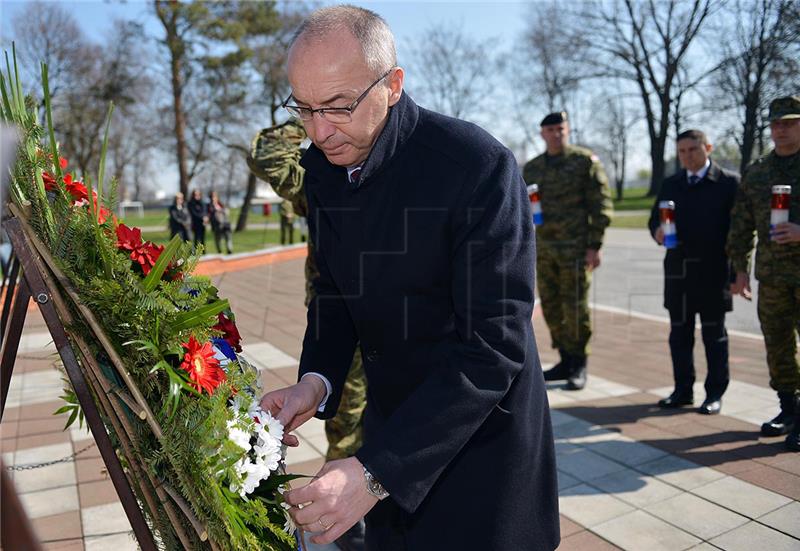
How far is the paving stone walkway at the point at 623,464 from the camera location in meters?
3.22

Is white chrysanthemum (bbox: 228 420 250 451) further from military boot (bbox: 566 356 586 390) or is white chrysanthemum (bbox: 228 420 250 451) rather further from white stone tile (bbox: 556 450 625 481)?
military boot (bbox: 566 356 586 390)

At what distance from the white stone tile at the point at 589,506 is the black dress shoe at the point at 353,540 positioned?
3.28 ft

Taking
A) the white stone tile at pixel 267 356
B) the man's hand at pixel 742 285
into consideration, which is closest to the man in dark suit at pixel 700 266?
the man's hand at pixel 742 285

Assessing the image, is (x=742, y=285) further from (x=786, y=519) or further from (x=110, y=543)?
(x=110, y=543)

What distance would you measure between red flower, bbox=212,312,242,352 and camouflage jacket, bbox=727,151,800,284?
406cm

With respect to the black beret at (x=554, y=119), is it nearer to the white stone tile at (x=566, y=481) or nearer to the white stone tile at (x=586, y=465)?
the white stone tile at (x=586, y=465)

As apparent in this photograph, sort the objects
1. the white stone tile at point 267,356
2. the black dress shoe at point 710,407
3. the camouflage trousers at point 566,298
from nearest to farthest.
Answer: the black dress shoe at point 710,407 → the camouflage trousers at point 566,298 → the white stone tile at point 267,356

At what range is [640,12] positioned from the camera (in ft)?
113

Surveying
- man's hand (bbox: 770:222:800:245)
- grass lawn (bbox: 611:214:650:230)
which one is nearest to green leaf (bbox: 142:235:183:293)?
man's hand (bbox: 770:222:800:245)

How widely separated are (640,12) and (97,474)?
122 feet

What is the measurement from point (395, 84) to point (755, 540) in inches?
112

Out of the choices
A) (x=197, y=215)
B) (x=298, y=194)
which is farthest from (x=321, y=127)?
(x=197, y=215)

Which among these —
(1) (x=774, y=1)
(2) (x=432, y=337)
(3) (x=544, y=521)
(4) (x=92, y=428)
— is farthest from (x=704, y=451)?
(1) (x=774, y=1)

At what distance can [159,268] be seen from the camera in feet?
4.17
